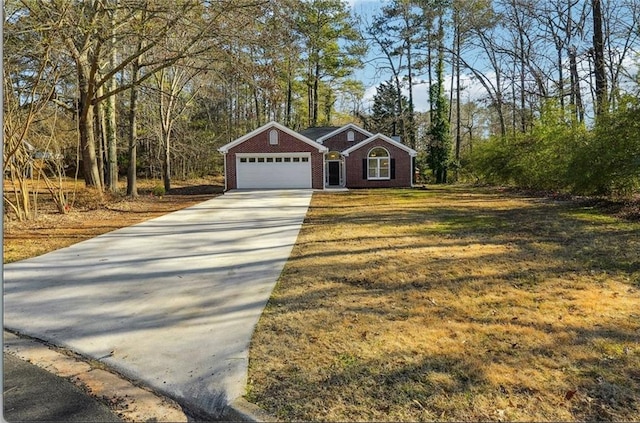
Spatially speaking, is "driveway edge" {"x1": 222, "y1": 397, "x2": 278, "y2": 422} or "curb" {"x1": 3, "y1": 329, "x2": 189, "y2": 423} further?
"curb" {"x1": 3, "y1": 329, "x2": 189, "y2": 423}

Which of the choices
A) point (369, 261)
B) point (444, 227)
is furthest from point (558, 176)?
point (369, 261)

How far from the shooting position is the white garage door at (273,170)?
21.9 metres

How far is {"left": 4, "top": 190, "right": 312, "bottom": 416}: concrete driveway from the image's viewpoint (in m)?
3.01

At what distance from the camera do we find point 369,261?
19.6ft

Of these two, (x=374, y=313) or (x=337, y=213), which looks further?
(x=337, y=213)

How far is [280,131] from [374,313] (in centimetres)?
1869

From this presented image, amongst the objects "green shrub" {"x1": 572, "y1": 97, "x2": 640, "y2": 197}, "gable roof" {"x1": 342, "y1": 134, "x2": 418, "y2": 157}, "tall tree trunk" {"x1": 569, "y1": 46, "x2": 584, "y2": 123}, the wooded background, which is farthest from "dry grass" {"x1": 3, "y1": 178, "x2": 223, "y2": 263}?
"tall tree trunk" {"x1": 569, "y1": 46, "x2": 584, "y2": 123}

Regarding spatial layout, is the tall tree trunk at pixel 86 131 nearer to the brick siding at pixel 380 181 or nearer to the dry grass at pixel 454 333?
the dry grass at pixel 454 333

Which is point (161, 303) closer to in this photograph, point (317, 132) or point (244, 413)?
point (244, 413)

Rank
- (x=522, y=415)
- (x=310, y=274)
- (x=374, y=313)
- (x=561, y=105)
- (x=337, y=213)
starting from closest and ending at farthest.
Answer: (x=522, y=415), (x=374, y=313), (x=310, y=274), (x=337, y=213), (x=561, y=105)

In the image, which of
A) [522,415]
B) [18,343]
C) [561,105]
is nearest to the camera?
[522,415]

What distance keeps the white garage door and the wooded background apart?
332 centimetres

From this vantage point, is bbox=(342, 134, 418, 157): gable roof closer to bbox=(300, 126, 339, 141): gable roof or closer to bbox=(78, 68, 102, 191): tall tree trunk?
bbox=(300, 126, 339, 141): gable roof

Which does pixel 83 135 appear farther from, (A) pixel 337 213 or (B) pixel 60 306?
(B) pixel 60 306
